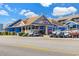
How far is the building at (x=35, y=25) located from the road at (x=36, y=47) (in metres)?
0.29

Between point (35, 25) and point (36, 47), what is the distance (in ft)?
2.36

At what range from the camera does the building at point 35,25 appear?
832cm

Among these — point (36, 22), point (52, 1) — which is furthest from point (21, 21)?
point (52, 1)

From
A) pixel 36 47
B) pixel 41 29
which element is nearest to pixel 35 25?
pixel 41 29

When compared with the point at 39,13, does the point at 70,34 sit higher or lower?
lower

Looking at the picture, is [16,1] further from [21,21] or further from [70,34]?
[70,34]

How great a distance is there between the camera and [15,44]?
340 inches

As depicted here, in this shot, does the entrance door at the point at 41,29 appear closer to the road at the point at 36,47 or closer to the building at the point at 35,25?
the building at the point at 35,25

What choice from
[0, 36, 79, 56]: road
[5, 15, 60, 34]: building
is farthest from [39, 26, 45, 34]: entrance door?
[0, 36, 79, 56]: road

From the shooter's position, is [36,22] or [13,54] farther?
[36,22]

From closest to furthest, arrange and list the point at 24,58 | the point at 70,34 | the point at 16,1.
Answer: the point at 24,58 < the point at 16,1 < the point at 70,34

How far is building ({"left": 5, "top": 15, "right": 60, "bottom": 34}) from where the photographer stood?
8.32 metres

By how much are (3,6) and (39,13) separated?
3.70 ft

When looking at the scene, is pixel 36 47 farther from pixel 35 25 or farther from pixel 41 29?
pixel 35 25
